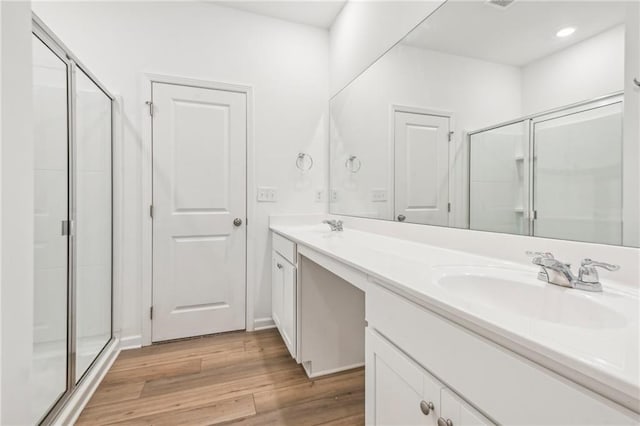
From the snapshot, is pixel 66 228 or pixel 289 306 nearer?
pixel 66 228

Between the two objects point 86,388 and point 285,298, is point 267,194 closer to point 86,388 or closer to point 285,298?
point 285,298

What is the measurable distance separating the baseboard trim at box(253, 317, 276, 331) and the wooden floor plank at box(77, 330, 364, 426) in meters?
0.30

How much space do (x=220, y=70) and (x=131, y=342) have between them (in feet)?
6.90

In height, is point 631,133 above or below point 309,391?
above

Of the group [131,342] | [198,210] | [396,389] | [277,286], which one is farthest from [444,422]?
[131,342]

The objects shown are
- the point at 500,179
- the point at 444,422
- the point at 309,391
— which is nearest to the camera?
the point at 444,422

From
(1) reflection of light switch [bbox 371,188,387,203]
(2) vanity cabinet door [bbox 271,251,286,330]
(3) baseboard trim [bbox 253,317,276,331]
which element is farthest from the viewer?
(3) baseboard trim [bbox 253,317,276,331]

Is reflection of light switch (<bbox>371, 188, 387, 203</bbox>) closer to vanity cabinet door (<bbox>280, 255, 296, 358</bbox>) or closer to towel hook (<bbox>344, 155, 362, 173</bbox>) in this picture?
towel hook (<bbox>344, 155, 362, 173</bbox>)

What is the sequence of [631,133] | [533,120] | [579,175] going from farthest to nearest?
[533,120] → [579,175] → [631,133]

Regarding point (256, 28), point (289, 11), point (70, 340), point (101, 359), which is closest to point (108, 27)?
point (256, 28)

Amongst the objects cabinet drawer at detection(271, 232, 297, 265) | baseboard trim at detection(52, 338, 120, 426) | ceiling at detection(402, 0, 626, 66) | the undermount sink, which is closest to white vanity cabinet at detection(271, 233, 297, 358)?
cabinet drawer at detection(271, 232, 297, 265)

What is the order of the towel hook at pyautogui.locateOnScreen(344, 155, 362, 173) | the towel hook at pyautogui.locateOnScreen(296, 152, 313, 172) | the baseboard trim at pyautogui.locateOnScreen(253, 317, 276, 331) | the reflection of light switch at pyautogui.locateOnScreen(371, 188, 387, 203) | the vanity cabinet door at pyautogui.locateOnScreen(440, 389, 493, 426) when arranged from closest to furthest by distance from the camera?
the vanity cabinet door at pyautogui.locateOnScreen(440, 389, 493, 426) < the reflection of light switch at pyautogui.locateOnScreen(371, 188, 387, 203) < the towel hook at pyautogui.locateOnScreen(344, 155, 362, 173) < the baseboard trim at pyautogui.locateOnScreen(253, 317, 276, 331) < the towel hook at pyautogui.locateOnScreen(296, 152, 313, 172)

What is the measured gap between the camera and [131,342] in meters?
2.09

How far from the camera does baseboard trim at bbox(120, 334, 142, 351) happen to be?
6.80 ft
